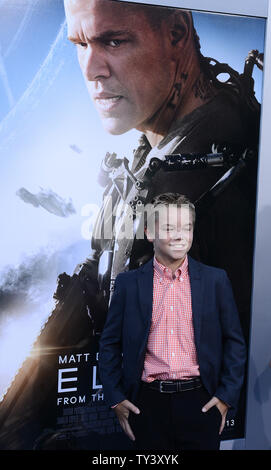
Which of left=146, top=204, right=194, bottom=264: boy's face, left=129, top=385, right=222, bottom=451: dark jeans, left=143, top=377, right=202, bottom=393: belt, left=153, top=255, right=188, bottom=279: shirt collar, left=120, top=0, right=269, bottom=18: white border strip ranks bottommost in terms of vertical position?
left=129, top=385, right=222, bottom=451: dark jeans

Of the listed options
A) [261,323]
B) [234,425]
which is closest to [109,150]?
[261,323]

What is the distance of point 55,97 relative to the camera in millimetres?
2104

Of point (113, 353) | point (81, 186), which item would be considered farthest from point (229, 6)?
point (113, 353)

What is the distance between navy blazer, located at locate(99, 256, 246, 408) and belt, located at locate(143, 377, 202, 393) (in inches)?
1.9

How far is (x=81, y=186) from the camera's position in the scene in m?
2.17

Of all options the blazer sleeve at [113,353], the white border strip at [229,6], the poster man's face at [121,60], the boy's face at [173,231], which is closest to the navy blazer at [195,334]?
the blazer sleeve at [113,353]

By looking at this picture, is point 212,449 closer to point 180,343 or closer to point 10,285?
point 180,343

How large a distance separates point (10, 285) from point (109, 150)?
3.00ft

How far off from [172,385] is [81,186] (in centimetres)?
113

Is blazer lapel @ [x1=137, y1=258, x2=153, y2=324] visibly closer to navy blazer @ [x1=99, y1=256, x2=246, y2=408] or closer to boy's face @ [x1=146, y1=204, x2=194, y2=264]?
navy blazer @ [x1=99, y1=256, x2=246, y2=408]

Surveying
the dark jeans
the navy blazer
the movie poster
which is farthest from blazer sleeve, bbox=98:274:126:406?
the movie poster

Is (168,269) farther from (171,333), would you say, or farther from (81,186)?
(81,186)

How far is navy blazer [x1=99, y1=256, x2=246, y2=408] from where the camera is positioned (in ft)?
5.87

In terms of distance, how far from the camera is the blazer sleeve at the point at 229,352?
1.81 m
